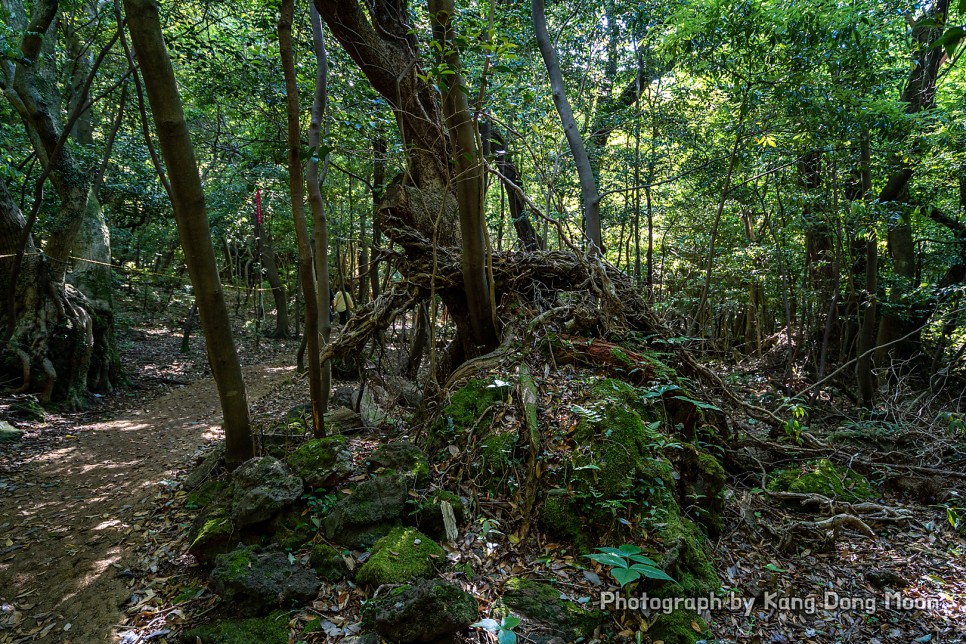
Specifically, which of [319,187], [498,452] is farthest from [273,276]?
[498,452]

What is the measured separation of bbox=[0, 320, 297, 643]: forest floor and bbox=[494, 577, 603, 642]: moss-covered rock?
2394 millimetres

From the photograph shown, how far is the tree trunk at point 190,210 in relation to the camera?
3.52m

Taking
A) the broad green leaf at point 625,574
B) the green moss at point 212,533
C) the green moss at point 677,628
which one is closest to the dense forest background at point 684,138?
the green moss at point 212,533

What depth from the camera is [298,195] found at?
408 cm

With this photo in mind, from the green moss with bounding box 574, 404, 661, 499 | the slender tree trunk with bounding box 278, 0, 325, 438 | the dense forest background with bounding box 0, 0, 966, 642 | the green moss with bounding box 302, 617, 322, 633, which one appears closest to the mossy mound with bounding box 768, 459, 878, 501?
the dense forest background with bounding box 0, 0, 966, 642

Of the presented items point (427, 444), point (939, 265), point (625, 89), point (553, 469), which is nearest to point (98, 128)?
point (625, 89)

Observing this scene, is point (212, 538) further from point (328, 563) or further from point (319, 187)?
point (319, 187)

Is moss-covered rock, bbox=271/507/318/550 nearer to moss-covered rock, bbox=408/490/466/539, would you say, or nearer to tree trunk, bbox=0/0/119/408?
moss-covered rock, bbox=408/490/466/539

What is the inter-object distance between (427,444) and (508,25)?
5.69 metres

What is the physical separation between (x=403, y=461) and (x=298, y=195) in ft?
7.72

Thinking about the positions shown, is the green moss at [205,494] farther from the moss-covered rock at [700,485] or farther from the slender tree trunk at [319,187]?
the moss-covered rock at [700,485]

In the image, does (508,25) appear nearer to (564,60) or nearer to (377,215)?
(377,215)

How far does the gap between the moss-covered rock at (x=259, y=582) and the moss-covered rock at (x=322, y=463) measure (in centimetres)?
70

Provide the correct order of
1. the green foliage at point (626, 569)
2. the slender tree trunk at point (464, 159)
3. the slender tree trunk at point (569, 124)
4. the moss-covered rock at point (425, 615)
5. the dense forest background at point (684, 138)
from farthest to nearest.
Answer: the slender tree trunk at point (569, 124) → the dense forest background at point (684, 138) → the slender tree trunk at point (464, 159) → the moss-covered rock at point (425, 615) → the green foliage at point (626, 569)
